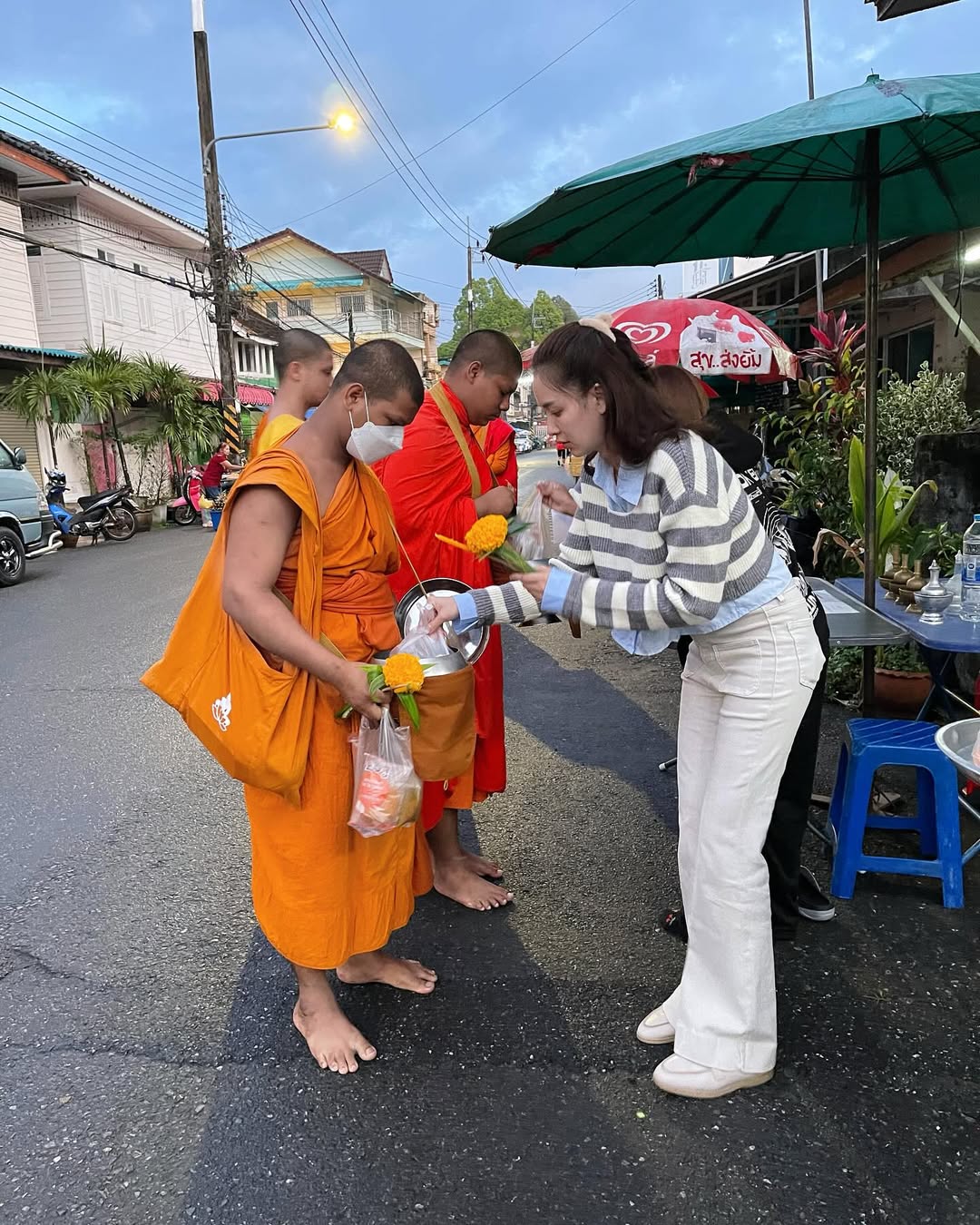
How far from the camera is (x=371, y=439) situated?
6.52 ft

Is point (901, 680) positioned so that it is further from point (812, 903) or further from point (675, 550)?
point (675, 550)

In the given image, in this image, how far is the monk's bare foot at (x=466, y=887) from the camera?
2836 mm

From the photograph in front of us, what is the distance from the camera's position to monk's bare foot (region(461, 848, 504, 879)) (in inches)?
119

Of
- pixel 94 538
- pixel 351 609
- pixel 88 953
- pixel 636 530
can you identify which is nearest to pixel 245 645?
pixel 351 609

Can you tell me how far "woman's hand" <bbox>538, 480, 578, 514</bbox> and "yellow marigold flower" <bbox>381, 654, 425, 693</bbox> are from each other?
640 millimetres

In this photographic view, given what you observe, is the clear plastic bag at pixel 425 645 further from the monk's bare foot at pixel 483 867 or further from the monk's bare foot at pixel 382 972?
the monk's bare foot at pixel 483 867

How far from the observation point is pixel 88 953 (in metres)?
2.67

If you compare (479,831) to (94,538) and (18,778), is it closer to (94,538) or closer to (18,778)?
(18,778)

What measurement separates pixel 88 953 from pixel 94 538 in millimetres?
12508

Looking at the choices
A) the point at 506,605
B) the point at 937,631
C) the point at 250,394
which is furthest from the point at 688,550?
the point at 250,394

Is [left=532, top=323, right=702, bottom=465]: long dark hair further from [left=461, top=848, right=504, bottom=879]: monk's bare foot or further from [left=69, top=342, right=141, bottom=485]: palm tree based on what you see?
[left=69, top=342, right=141, bottom=485]: palm tree

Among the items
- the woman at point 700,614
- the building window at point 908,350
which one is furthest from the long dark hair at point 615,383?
the building window at point 908,350

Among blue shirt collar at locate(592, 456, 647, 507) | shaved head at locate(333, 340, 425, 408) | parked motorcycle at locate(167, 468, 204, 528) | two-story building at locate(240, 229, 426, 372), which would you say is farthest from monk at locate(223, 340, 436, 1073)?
two-story building at locate(240, 229, 426, 372)

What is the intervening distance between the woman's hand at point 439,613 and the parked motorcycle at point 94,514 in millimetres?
12601
